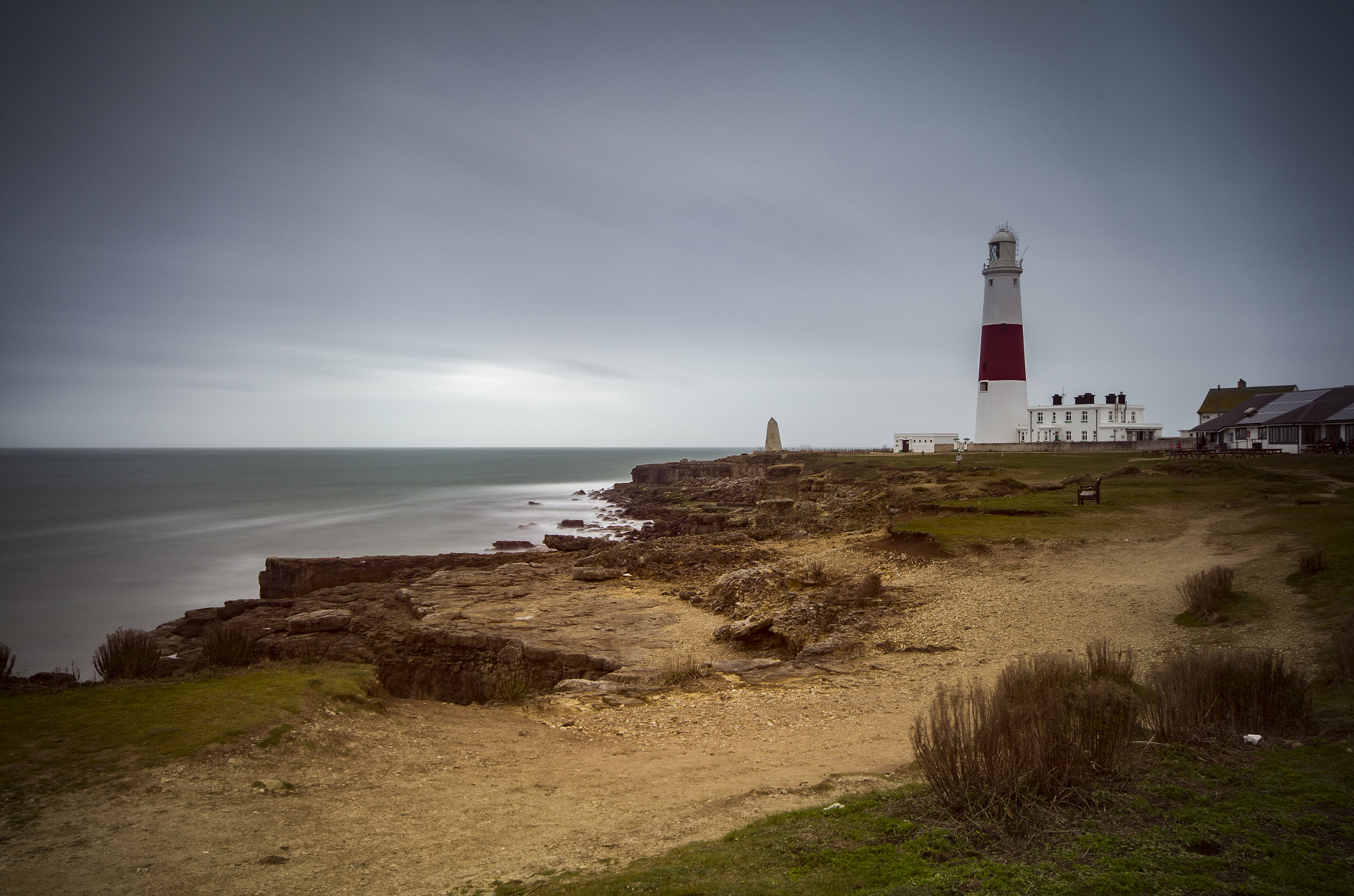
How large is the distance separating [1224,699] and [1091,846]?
10.4 feet

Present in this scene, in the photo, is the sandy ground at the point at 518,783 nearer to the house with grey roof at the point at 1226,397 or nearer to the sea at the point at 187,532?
the sea at the point at 187,532

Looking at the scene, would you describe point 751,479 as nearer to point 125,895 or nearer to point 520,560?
point 520,560

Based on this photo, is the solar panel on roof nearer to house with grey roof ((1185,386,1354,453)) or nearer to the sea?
house with grey roof ((1185,386,1354,453))

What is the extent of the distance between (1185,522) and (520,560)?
69.5 feet

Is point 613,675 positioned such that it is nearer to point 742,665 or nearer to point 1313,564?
point 742,665

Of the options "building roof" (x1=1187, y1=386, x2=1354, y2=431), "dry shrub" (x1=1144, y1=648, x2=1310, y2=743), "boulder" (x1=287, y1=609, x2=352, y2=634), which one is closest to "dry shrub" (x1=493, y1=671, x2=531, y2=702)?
"boulder" (x1=287, y1=609, x2=352, y2=634)

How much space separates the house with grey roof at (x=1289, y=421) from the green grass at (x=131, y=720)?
46.9 meters

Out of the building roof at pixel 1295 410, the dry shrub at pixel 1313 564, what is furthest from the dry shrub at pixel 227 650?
the building roof at pixel 1295 410

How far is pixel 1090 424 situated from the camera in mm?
59875

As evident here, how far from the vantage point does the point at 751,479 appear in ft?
196

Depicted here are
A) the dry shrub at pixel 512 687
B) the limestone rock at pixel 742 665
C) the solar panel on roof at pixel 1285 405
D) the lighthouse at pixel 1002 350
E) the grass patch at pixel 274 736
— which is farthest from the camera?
the lighthouse at pixel 1002 350

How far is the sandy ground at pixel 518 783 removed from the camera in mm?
5133

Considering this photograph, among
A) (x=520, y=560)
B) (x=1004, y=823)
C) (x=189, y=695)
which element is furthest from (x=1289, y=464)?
(x=189, y=695)

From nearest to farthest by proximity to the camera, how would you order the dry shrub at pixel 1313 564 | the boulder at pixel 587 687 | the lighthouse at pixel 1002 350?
the boulder at pixel 587 687 → the dry shrub at pixel 1313 564 → the lighthouse at pixel 1002 350
